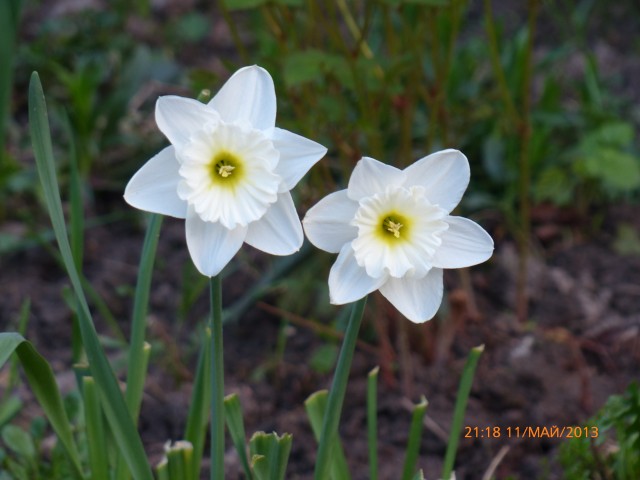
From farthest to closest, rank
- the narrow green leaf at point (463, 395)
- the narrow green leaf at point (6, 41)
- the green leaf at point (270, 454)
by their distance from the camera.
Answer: the narrow green leaf at point (6, 41), the narrow green leaf at point (463, 395), the green leaf at point (270, 454)

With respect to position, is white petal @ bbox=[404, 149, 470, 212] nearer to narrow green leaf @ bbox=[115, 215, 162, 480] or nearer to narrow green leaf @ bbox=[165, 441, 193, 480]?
narrow green leaf @ bbox=[115, 215, 162, 480]

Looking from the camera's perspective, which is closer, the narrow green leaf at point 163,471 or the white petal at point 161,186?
the white petal at point 161,186

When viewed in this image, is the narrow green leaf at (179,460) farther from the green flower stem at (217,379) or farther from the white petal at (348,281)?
the white petal at (348,281)

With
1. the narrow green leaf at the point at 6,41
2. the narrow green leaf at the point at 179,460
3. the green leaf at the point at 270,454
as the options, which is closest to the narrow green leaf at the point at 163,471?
the narrow green leaf at the point at 179,460
